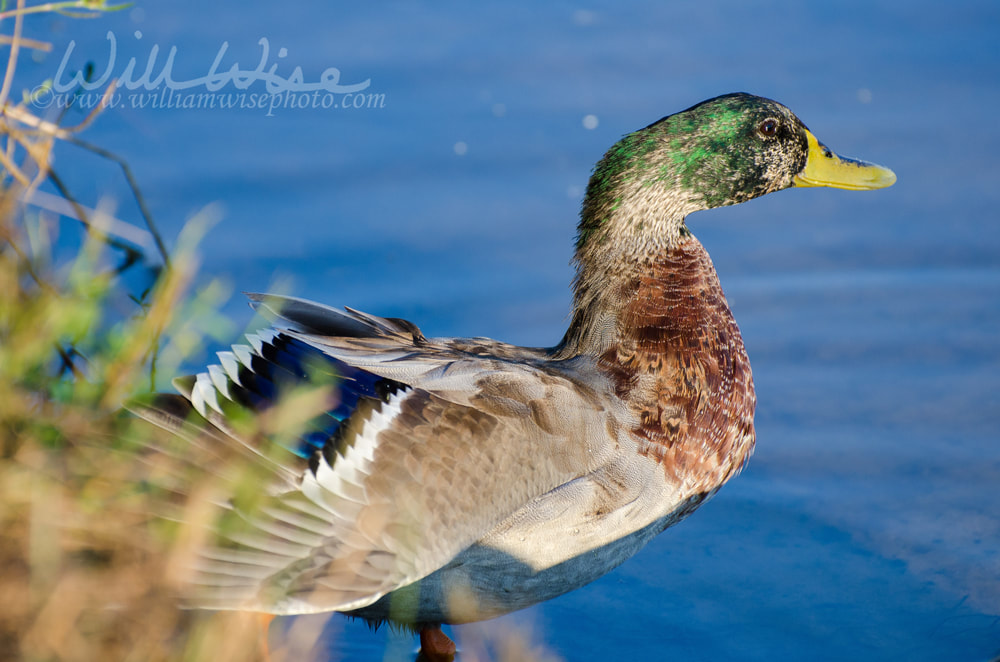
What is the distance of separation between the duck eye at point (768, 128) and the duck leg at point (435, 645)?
2.05m

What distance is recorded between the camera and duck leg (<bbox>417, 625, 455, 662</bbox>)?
13.0 feet

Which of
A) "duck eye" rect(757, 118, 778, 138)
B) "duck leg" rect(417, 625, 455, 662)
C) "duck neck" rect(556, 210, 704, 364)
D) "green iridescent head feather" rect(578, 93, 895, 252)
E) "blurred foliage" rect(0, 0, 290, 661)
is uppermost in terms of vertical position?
"duck eye" rect(757, 118, 778, 138)

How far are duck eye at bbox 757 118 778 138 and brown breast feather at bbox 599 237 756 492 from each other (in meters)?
0.46

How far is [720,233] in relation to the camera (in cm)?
613

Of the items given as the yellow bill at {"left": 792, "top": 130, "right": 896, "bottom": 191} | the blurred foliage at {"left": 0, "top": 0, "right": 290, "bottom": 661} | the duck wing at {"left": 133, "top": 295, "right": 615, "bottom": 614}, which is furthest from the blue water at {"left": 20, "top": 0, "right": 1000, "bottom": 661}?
the blurred foliage at {"left": 0, "top": 0, "right": 290, "bottom": 661}

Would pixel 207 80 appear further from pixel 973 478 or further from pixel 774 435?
pixel 973 478

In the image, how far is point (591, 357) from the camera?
4.02m

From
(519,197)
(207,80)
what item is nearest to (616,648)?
(519,197)

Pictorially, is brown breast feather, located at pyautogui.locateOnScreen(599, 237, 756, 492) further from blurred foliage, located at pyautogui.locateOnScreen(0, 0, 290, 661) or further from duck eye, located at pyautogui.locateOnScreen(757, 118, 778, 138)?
blurred foliage, located at pyautogui.locateOnScreen(0, 0, 290, 661)

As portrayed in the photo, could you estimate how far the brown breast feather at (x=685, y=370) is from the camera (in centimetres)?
383

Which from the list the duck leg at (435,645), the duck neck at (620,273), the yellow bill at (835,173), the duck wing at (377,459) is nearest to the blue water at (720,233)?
the duck leg at (435,645)

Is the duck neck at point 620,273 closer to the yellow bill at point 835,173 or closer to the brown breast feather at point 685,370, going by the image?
the brown breast feather at point 685,370

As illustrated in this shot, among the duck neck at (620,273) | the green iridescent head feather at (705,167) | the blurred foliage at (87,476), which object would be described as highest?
the green iridescent head feather at (705,167)

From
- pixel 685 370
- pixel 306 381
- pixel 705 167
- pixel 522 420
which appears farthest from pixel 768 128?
pixel 306 381
